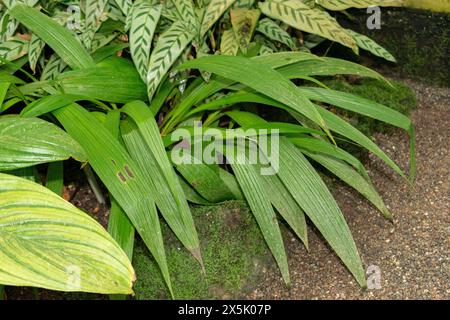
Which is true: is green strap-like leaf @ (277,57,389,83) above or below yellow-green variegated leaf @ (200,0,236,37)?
below

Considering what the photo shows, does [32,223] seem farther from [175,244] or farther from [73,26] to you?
[73,26]

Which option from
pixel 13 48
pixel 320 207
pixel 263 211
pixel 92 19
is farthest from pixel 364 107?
pixel 13 48

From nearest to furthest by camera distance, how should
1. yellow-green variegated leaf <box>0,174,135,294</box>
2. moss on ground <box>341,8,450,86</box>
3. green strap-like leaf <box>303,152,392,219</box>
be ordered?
yellow-green variegated leaf <box>0,174,135,294</box>
green strap-like leaf <box>303,152,392,219</box>
moss on ground <box>341,8,450,86</box>

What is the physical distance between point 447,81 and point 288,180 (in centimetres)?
101

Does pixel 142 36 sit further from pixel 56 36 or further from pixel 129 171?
pixel 129 171

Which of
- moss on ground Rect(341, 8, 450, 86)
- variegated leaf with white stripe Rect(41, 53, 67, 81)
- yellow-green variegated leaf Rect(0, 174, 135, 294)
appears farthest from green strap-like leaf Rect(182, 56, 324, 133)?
moss on ground Rect(341, 8, 450, 86)

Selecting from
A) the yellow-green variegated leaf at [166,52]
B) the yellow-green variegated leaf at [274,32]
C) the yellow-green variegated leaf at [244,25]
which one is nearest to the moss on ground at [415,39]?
the yellow-green variegated leaf at [274,32]

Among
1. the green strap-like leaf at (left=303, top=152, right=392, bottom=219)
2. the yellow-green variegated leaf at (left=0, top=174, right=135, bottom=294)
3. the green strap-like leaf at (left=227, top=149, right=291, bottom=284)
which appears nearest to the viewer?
the yellow-green variegated leaf at (left=0, top=174, right=135, bottom=294)

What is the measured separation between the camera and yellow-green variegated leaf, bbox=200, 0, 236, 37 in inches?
81.9

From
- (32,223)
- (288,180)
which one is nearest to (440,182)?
(288,180)

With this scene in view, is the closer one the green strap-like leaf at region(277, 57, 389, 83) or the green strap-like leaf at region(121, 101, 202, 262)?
the green strap-like leaf at region(121, 101, 202, 262)

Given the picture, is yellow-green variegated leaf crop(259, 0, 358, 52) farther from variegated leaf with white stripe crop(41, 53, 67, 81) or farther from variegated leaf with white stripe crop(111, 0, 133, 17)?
variegated leaf with white stripe crop(41, 53, 67, 81)

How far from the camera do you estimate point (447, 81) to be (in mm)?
2666

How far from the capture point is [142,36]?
2008 mm
